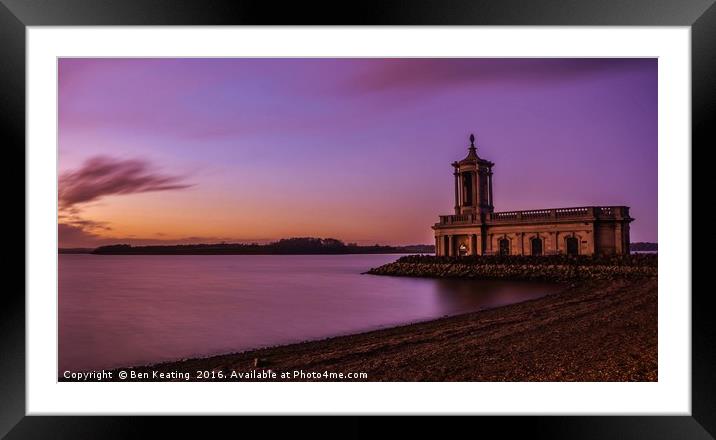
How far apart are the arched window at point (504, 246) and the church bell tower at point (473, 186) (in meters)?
1.18

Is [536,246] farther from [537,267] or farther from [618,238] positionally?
[618,238]

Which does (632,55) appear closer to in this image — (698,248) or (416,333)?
(698,248)

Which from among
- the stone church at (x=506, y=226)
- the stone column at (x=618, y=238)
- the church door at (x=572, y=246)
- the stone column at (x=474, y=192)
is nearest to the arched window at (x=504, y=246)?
the stone church at (x=506, y=226)

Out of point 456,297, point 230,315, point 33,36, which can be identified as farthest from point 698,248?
point 230,315

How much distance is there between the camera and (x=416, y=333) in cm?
704

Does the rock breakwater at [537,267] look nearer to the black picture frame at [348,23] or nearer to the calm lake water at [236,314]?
the calm lake water at [236,314]

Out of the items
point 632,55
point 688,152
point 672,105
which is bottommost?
point 688,152

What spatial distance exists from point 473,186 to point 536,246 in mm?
2592

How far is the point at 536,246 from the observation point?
13492 mm

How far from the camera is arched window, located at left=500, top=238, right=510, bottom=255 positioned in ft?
45.6

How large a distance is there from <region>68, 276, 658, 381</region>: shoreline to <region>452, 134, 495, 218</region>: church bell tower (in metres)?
5.72

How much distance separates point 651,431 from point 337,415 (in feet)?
9.43

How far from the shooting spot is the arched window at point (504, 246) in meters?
13.9

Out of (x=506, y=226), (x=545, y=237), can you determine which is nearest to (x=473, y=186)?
(x=506, y=226)
